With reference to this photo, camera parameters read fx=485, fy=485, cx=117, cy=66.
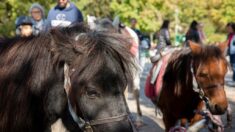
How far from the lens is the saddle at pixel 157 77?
799 cm

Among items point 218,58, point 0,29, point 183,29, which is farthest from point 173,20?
point 218,58

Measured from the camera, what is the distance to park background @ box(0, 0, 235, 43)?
2064 centimetres

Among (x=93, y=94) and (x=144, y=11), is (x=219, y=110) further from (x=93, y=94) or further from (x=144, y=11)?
(x=144, y=11)

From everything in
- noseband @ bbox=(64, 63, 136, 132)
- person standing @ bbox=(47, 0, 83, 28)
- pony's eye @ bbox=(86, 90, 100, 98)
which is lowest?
noseband @ bbox=(64, 63, 136, 132)

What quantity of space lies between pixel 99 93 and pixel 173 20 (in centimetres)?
6194

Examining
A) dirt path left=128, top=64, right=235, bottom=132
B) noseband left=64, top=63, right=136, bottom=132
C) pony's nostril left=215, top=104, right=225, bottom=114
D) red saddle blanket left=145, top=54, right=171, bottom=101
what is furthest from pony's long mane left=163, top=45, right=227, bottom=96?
noseband left=64, top=63, right=136, bottom=132

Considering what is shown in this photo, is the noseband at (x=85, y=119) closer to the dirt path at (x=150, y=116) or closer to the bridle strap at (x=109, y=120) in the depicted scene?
the bridle strap at (x=109, y=120)

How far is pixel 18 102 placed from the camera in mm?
3637

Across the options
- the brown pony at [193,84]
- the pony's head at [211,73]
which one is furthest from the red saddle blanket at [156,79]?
the pony's head at [211,73]

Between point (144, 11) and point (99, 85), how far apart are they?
34700 mm

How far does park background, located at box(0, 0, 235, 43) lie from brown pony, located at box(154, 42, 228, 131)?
17.4 feet

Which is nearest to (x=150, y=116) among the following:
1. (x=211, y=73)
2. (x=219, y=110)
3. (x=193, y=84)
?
(x=193, y=84)

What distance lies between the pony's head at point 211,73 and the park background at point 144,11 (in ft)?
19.1

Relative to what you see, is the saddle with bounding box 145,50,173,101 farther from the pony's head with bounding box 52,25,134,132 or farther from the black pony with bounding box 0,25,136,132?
the pony's head with bounding box 52,25,134,132
